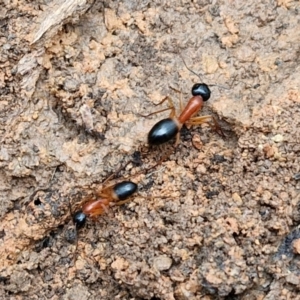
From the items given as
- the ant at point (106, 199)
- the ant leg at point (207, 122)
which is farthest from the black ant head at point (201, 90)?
the ant at point (106, 199)

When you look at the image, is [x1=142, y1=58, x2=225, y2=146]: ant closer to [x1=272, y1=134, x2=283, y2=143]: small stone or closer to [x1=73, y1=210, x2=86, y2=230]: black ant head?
[x1=272, y1=134, x2=283, y2=143]: small stone

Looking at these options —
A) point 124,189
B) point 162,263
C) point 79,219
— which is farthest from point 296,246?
point 79,219

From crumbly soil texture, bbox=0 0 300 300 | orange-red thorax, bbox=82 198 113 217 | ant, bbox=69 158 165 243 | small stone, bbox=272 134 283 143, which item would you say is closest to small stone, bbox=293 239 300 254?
crumbly soil texture, bbox=0 0 300 300

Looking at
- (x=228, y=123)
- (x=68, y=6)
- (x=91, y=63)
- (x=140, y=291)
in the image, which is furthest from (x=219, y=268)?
(x=68, y=6)

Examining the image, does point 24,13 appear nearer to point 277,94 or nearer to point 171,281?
point 277,94

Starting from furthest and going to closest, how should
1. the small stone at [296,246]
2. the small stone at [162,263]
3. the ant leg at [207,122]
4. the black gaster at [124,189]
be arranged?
the ant leg at [207,122] < the black gaster at [124,189] < the small stone at [162,263] < the small stone at [296,246]

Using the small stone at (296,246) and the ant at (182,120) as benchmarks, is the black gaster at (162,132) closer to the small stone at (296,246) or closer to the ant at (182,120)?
the ant at (182,120)

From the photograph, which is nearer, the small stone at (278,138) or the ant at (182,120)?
the small stone at (278,138)

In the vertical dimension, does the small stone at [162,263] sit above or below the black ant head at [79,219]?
below
